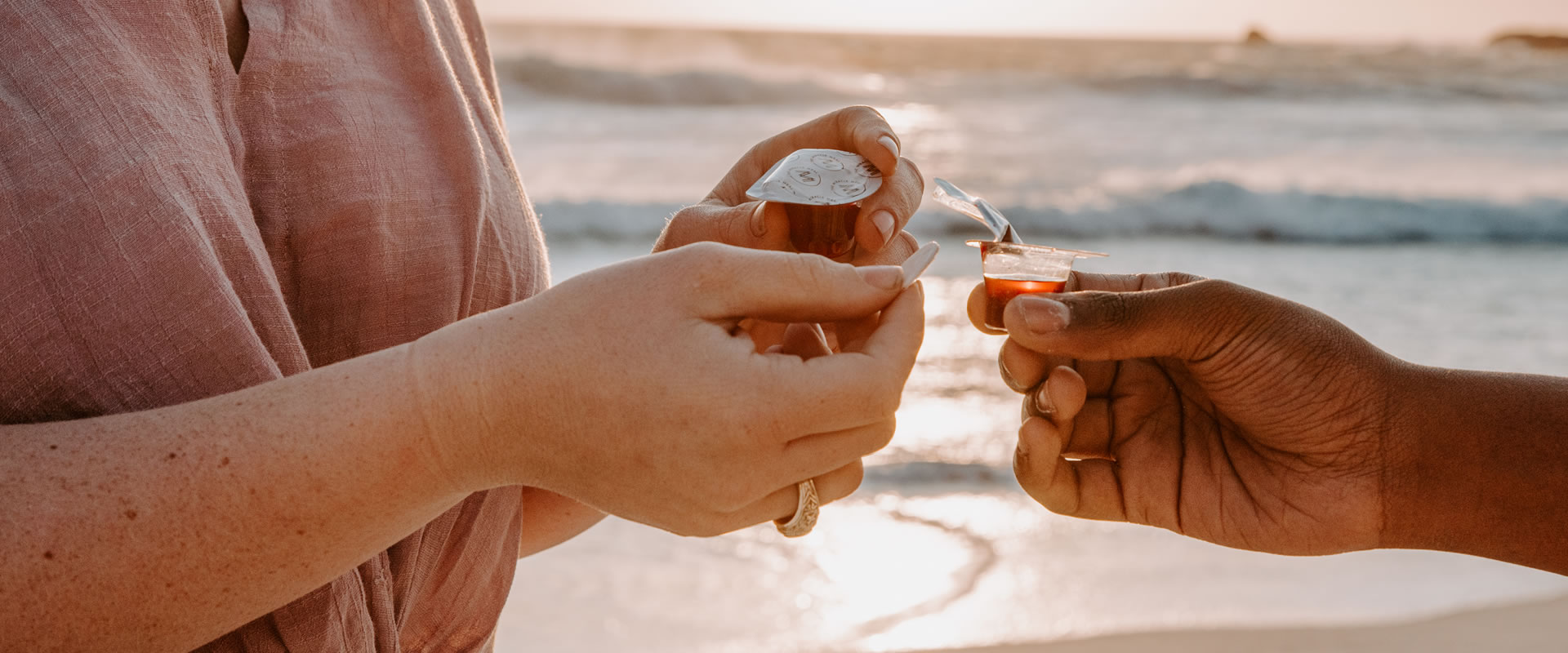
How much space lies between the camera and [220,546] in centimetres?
95

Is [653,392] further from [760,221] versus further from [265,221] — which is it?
[760,221]

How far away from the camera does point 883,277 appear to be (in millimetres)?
1306

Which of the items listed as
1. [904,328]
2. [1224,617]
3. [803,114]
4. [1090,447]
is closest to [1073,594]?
[1224,617]

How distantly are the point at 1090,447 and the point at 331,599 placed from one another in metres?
1.53

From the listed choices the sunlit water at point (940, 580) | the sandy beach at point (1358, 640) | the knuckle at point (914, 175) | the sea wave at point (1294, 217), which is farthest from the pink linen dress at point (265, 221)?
the sea wave at point (1294, 217)

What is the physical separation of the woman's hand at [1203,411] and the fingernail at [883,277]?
22.1 inches

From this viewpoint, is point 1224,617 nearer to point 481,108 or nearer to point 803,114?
point 481,108

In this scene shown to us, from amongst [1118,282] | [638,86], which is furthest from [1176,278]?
[638,86]

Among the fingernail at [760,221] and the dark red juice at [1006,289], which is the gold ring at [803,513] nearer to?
the fingernail at [760,221]

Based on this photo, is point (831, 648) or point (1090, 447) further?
point (831, 648)

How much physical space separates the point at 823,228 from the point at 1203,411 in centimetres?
96

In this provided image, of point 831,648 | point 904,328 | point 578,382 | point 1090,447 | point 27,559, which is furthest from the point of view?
point 831,648

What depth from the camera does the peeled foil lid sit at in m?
1.67

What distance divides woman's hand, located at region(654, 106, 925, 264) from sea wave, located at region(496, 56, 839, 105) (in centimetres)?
1400
